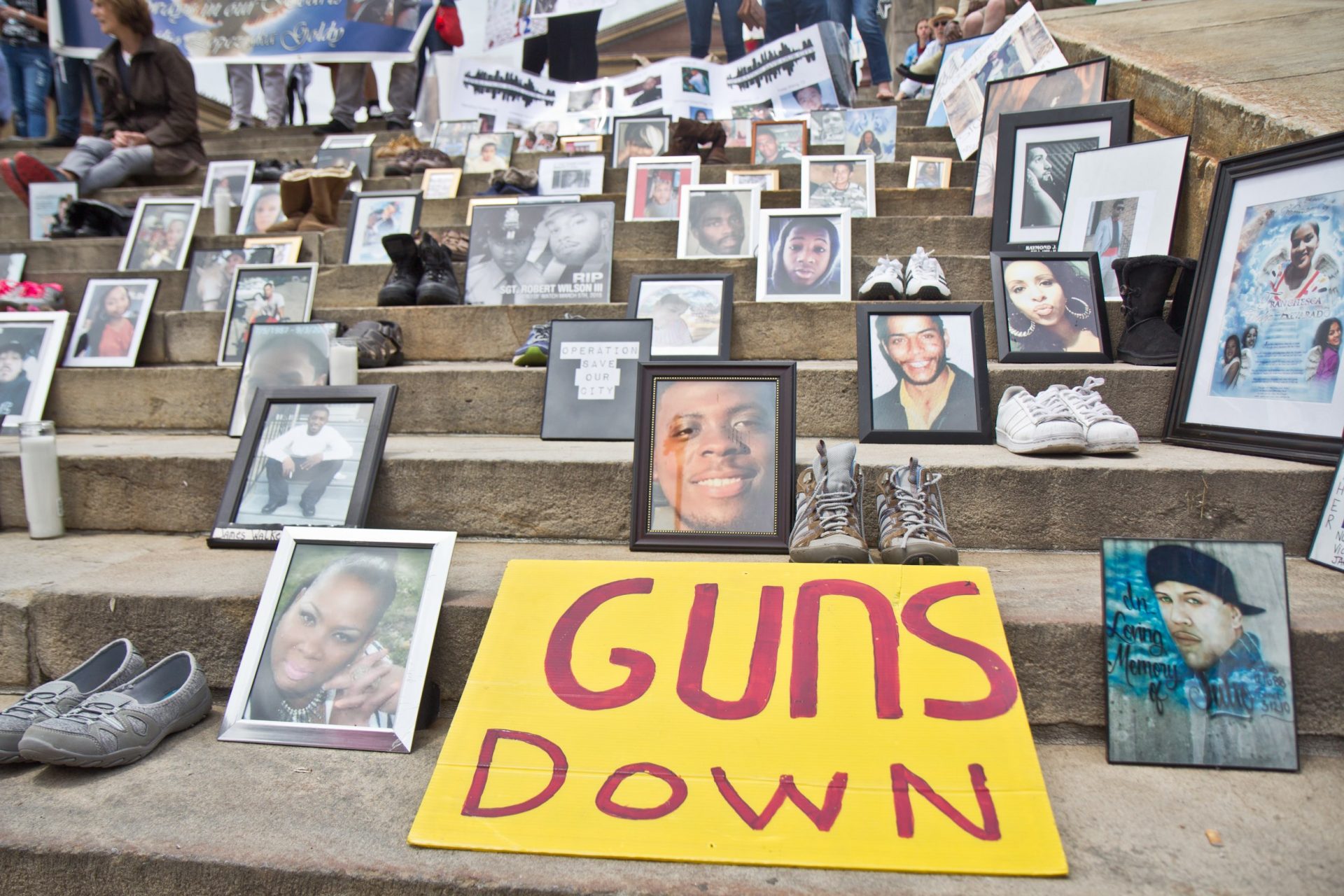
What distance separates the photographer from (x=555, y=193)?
4.74 m

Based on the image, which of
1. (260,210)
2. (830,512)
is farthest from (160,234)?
(830,512)

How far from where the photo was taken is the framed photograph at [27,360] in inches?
109

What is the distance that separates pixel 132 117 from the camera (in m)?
5.06

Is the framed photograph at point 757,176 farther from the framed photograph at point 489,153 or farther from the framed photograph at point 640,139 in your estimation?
the framed photograph at point 489,153

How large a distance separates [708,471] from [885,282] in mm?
1285

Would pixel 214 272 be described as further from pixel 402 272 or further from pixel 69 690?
pixel 69 690

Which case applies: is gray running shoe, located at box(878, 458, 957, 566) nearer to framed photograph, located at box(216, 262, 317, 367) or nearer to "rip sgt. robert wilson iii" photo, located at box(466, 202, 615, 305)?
"rip sgt. robert wilson iii" photo, located at box(466, 202, 615, 305)

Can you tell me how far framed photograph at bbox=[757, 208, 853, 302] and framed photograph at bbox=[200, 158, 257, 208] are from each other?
130 inches

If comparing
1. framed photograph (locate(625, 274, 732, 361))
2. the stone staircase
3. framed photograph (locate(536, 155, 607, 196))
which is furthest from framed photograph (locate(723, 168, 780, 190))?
framed photograph (locate(625, 274, 732, 361))

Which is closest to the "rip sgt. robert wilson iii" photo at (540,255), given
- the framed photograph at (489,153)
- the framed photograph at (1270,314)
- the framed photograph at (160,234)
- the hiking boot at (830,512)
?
the framed photograph at (160,234)

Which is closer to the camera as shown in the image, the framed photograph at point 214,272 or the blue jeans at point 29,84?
the framed photograph at point 214,272

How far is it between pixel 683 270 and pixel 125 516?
197 centimetres

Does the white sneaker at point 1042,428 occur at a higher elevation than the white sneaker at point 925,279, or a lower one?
lower

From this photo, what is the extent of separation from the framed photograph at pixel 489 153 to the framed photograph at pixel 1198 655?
4.94 m
